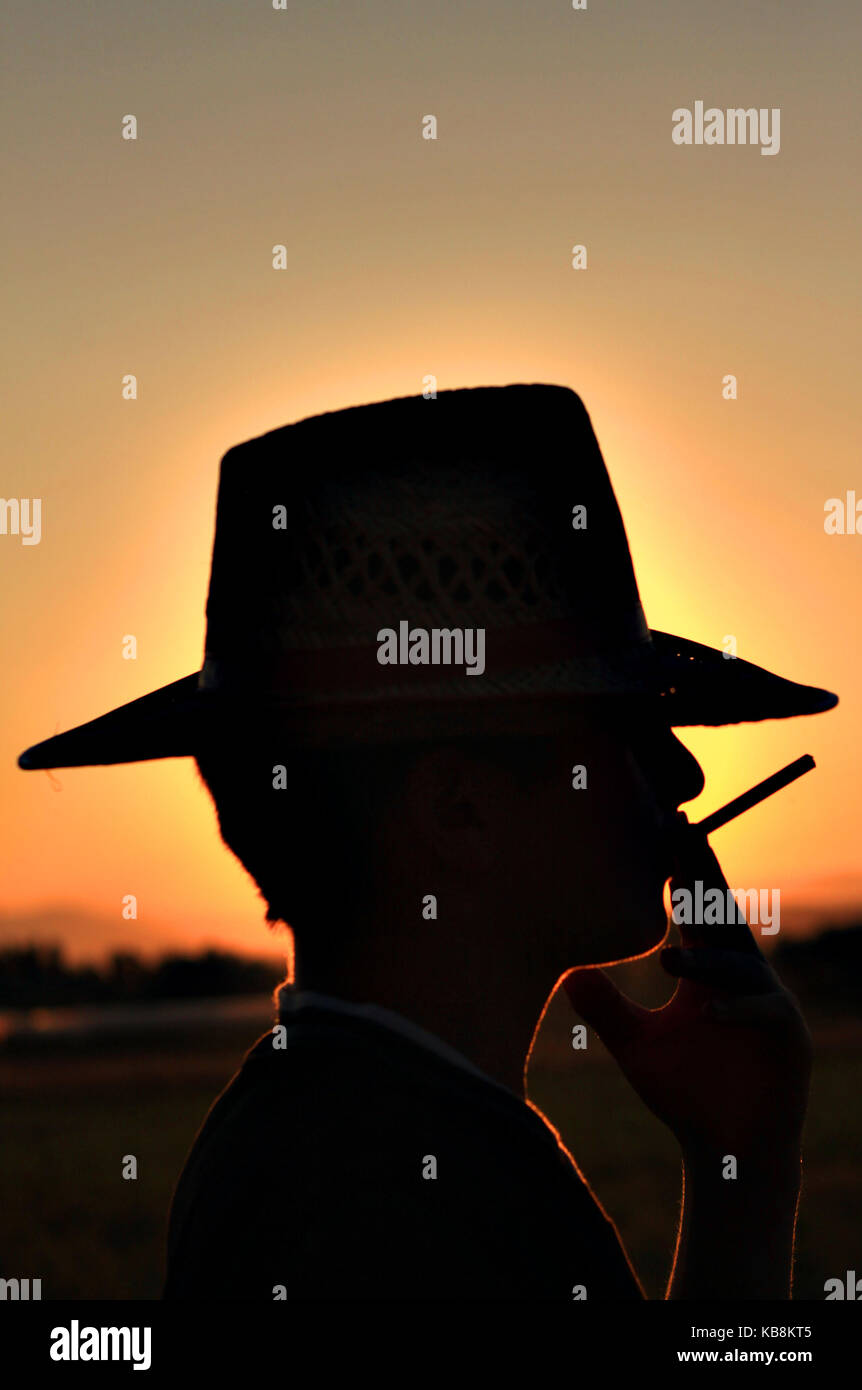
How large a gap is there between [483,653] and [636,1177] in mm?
16838

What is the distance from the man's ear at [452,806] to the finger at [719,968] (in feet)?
2.21

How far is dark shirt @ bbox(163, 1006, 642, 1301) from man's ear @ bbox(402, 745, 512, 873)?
1.15 ft

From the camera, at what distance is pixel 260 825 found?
2600 mm

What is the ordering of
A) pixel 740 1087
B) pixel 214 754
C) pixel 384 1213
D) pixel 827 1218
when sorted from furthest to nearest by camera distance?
pixel 827 1218, pixel 740 1087, pixel 214 754, pixel 384 1213

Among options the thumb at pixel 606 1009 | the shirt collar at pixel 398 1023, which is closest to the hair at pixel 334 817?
the shirt collar at pixel 398 1023

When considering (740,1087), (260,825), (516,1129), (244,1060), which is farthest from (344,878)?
(740,1087)

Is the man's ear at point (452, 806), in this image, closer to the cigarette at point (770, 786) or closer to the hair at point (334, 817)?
the hair at point (334, 817)

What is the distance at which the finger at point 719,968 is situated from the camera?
9.64 ft

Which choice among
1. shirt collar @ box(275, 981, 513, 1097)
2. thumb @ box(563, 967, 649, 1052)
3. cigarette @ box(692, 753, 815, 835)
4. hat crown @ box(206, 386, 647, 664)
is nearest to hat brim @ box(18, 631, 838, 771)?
hat crown @ box(206, 386, 647, 664)

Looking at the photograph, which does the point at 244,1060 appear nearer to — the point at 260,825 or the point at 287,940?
the point at 287,940

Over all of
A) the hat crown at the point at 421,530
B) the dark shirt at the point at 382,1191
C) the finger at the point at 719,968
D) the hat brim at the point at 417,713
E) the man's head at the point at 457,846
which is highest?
the hat crown at the point at 421,530

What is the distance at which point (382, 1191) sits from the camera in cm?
218

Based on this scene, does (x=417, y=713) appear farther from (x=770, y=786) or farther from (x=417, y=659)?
(x=770, y=786)

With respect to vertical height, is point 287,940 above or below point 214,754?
below
